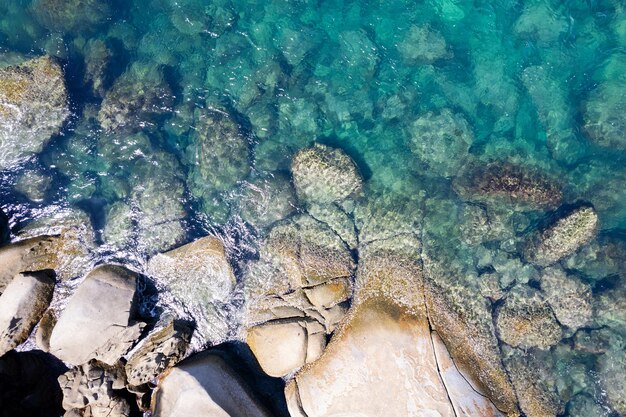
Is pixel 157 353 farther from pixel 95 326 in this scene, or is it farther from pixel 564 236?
pixel 564 236

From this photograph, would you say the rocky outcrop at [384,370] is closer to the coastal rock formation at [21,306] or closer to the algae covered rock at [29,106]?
the coastal rock formation at [21,306]

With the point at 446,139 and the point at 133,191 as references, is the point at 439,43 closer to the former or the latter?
the point at 446,139

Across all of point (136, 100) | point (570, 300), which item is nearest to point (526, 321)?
point (570, 300)

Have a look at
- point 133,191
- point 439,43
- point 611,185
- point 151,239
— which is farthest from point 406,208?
point 133,191

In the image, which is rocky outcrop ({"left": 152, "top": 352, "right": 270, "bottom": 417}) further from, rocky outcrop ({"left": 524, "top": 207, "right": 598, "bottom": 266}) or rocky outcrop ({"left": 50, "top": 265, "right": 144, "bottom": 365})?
A: rocky outcrop ({"left": 524, "top": 207, "right": 598, "bottom": 266})

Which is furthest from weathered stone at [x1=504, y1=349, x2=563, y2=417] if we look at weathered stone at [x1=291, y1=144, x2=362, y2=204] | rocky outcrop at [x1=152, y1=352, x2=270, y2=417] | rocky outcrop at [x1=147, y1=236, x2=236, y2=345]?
rocky outcrop at [x1=147, y1=236, x2=236, y2=345]

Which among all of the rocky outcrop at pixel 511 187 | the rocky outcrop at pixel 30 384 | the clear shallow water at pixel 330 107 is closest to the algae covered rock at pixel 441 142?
the clear shallow water at pixel 330 107
